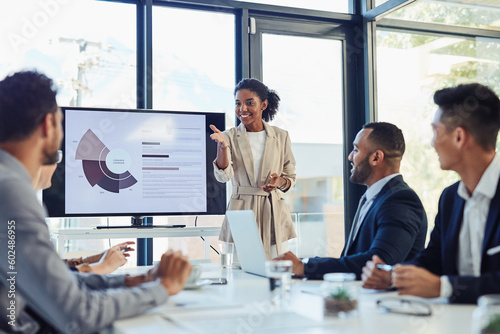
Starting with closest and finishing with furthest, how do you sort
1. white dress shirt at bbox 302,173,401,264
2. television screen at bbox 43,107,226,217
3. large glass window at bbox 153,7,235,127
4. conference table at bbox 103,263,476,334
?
conference table at bbox 103,263,476,334, white dress shirt at bbox 302,173,401,264, television screen at bbox 43,107,226,217, large glass window at bbox 153,7,235,127

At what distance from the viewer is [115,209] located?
12.5 ft

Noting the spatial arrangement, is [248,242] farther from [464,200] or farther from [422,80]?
[422,80]

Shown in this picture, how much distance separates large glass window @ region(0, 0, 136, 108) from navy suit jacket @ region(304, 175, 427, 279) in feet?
8.54

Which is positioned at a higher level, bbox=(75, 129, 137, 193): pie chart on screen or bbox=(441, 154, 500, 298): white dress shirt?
bbox=(75, 129, 137, 193): pie chart on screen

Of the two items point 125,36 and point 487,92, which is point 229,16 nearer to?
point 125,36

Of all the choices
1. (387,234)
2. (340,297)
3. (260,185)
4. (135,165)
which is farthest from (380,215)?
(135,165)

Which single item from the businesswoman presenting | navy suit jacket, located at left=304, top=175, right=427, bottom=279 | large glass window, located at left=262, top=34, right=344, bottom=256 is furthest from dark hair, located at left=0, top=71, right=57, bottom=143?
large glass window, located at left=262, top=34, right=344, bottom=256

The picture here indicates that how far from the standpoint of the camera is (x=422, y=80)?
14.7 feet

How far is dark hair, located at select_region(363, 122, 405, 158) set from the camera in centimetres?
240

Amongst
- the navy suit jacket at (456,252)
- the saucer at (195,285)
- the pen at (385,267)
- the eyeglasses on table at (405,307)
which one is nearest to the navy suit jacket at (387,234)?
the navy suit jacket at (456,252)

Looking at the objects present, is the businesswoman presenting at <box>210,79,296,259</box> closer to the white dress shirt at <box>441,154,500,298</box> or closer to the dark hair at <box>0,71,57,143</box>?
the white dress shirt at <box>441,154,500,298</box>

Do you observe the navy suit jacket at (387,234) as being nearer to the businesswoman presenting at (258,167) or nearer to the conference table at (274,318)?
the conference table at (274,318)

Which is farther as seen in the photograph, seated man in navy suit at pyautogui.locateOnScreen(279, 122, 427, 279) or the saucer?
seated man in navy suit at pyautogui.locateOnScreen(279, 122, 427, 279)

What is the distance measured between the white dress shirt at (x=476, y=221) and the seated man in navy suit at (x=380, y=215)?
31cm
